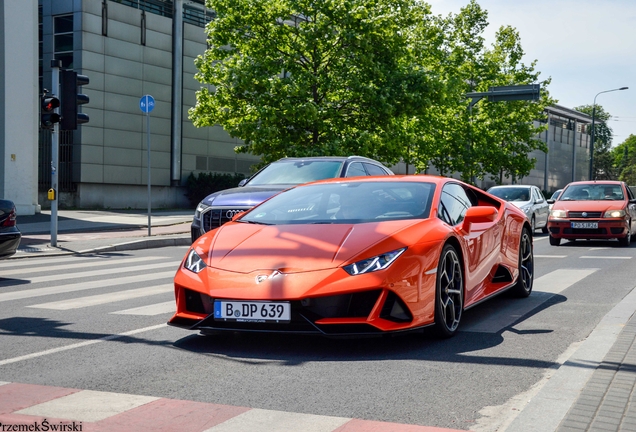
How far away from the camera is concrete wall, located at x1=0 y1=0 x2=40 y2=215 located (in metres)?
26.4

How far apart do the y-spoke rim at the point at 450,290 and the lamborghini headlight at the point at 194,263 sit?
1778 mm

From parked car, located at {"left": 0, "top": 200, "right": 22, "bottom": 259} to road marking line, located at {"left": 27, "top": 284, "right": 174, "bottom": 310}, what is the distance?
104 inches

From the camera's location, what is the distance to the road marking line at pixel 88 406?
4.00 metres

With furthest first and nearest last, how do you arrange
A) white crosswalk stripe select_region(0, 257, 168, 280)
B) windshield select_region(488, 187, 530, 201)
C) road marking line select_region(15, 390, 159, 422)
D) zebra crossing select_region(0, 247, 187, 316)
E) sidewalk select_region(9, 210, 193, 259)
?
windshield select_region(488, 187, 530, 201), sidewalk select_region(9, 210, 193, 259), white crosswalk stripe select_region(0, 257, 168, 280), zebra crossing select_region(0, 247, 187, 316), road marking line select_region(15, 390, 159, 422)

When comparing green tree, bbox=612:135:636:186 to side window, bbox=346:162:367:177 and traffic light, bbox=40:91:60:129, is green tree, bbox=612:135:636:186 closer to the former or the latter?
side window, bbox=346:162:367:177

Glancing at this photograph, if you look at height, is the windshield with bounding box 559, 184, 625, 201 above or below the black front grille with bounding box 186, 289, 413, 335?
above

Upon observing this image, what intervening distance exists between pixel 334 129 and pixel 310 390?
2528 centimetres

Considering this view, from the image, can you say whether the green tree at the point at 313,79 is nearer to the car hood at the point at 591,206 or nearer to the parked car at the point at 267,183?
the car hood at the point at 591,206

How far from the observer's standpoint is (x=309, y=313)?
17.9 ft

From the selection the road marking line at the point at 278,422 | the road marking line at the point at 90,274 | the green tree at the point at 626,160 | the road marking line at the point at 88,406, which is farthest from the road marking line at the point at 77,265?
the green tree at the point at 626,160

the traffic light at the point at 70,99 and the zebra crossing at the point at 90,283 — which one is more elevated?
the traffic light at the point at 70,99

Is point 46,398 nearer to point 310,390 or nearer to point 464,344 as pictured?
point 310,390

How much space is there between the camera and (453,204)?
7.20 metres

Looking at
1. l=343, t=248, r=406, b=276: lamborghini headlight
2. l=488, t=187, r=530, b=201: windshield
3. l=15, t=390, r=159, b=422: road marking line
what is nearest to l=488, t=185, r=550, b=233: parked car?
l=488, t=187, r=530, b=201: windshield
